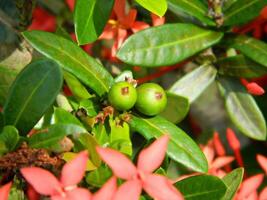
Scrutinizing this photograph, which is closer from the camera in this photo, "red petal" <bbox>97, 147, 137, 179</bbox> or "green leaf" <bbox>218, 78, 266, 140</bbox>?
"red petal" <bbox>97, 147, 137, 179</bbox>

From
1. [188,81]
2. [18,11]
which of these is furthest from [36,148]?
[188,81]

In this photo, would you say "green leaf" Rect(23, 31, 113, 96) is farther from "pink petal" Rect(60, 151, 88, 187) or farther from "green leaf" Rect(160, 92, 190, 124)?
"pink petal" Rect(60, 151, 88, 187)

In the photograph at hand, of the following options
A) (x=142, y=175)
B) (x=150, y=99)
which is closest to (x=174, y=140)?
(x=150, y=99)

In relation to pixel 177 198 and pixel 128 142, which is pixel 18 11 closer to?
pixel 128 142

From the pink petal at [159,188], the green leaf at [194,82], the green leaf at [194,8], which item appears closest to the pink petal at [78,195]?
the pink petal at [159,188]

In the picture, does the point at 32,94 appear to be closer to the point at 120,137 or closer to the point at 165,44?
the point at 120,137

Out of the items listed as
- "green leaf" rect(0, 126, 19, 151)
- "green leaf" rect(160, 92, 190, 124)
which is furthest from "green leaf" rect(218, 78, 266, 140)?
"green leaf" rect(0, 126, 19, 151)

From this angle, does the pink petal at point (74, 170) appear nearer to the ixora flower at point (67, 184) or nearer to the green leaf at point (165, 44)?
the ixora flower at point (67, 184)
